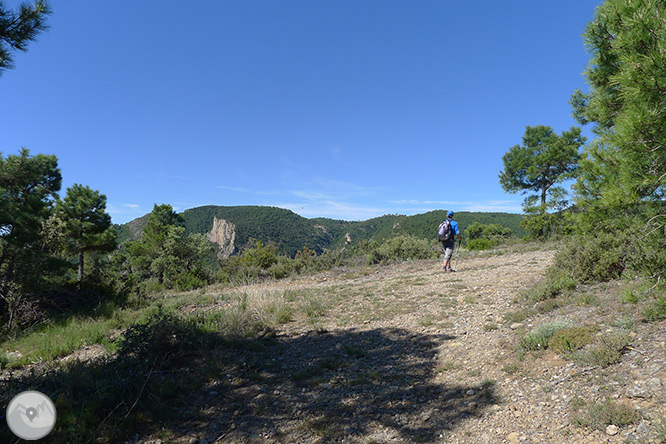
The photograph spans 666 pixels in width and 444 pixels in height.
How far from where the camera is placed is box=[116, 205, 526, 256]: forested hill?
241 ft

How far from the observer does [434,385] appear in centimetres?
398

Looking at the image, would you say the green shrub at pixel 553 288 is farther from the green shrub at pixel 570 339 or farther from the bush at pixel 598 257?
the green shrub at pixel 570 339

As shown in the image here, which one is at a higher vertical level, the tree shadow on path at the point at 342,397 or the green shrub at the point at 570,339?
the green shrub at the point at 570,339

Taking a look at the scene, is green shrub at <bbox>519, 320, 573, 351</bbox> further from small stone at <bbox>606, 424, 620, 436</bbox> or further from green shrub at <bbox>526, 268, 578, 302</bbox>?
green shrub at <bbox>526, 268, 578, 302</bbox>

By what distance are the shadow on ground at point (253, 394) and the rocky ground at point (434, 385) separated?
0.07 feet

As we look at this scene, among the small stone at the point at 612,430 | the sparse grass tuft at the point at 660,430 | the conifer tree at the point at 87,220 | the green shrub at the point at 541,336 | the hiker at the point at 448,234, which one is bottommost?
the small stone at the point at 612,430

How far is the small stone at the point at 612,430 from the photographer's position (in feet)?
8.20

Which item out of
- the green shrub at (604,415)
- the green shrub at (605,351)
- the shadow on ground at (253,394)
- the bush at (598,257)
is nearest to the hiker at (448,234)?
the bush at (598,257)

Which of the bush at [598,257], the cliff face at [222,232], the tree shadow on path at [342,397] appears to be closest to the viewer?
the tree shadow on path at [342,397]

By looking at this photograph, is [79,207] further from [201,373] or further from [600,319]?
[600,319]

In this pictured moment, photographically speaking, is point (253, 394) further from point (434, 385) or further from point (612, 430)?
point (612, 430)

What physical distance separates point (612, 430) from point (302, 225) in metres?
97.2

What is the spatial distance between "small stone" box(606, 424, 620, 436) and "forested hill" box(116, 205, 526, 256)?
64.5 meters

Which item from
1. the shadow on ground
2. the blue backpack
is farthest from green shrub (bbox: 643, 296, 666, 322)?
the blue backpack
